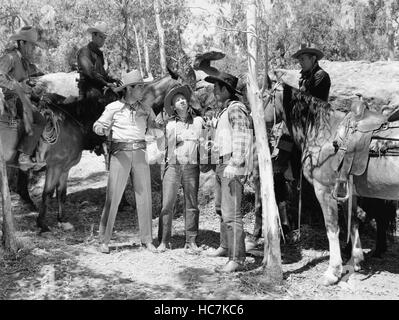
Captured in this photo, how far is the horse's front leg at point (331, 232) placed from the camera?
566 cm

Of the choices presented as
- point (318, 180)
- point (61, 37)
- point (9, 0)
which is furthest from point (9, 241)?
point (61, 37)

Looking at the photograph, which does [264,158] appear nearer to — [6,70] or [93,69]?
[93,69]

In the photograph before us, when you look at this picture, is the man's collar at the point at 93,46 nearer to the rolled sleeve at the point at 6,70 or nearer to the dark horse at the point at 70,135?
the dark horse at the point at 70,135

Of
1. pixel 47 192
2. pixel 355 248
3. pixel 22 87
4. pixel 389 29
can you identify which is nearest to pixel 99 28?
pixel 22 87

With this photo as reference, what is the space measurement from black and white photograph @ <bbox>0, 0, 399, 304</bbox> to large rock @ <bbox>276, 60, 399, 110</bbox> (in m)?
0.04

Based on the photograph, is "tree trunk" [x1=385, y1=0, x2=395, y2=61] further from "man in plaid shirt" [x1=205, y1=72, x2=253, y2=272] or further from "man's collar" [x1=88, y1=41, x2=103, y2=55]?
"man in plaid shirt" [x1=205, y1=72, x2=253, y2=272]

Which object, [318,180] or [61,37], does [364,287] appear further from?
[61,37]

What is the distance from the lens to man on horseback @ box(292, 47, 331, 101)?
6.80 m

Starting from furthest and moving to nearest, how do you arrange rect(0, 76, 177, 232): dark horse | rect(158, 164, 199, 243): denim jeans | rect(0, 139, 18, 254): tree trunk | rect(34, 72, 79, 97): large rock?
1. rect(34, 72, 79, 97): large rock
2. rect(0, 76, 177, 232): dark horse
3. rect(158, 164, 199, 243): denim jeans
4. rect(0, 139, 18, 254): tree trunk

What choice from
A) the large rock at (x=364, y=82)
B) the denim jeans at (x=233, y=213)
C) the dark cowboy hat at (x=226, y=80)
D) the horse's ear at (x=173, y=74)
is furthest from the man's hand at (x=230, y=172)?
the large rock at (x=364, y=82)

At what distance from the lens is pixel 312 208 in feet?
27.7

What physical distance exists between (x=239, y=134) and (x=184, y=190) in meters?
1.57

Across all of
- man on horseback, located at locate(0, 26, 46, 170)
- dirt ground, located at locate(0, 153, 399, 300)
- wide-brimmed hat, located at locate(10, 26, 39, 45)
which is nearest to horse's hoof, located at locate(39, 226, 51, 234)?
dirt ground, located at locate(0, 153, 399, 300)

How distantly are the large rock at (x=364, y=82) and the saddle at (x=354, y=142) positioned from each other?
7.63 ft
